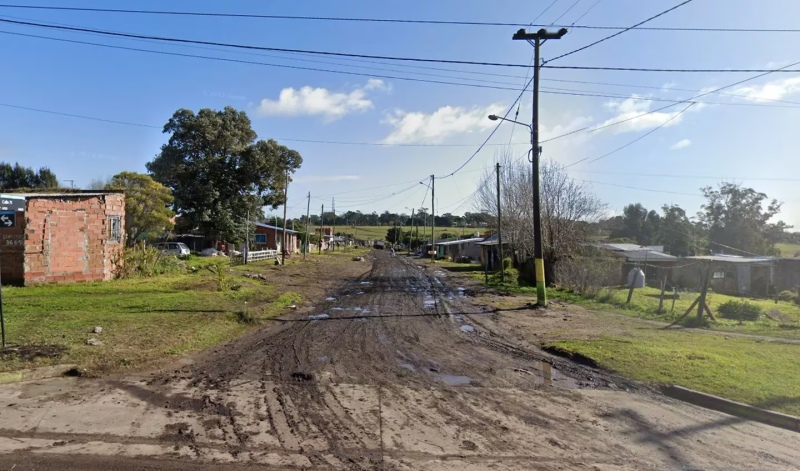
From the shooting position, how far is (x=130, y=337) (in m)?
9.79

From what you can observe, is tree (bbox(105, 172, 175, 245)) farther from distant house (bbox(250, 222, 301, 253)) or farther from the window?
distant house (bbox(250, 222, 301, 253))

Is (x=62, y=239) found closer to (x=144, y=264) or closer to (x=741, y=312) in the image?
(x=144, y=264)

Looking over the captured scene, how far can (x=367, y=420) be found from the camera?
575 centimetres

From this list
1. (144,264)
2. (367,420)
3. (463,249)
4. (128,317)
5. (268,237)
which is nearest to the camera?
(367,420)

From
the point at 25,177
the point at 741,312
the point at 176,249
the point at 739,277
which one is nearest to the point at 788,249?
the point at 739,277

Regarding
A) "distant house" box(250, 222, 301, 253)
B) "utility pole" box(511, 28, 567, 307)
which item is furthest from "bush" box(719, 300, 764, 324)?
"distant house" box(250, 222, 301, 253)

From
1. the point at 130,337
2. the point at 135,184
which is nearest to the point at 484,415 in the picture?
the point at 130,337

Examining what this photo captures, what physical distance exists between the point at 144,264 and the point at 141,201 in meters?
10.7

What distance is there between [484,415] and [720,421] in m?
3.06

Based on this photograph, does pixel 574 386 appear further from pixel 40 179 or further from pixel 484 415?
pixel 40 179

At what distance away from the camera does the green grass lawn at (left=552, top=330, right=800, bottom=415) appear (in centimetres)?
731

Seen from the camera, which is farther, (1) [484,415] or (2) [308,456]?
(1) [484,415]

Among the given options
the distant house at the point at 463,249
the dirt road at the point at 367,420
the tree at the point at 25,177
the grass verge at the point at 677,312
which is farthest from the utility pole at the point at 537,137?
the tree at the point at 25,177

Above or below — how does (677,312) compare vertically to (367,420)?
below
